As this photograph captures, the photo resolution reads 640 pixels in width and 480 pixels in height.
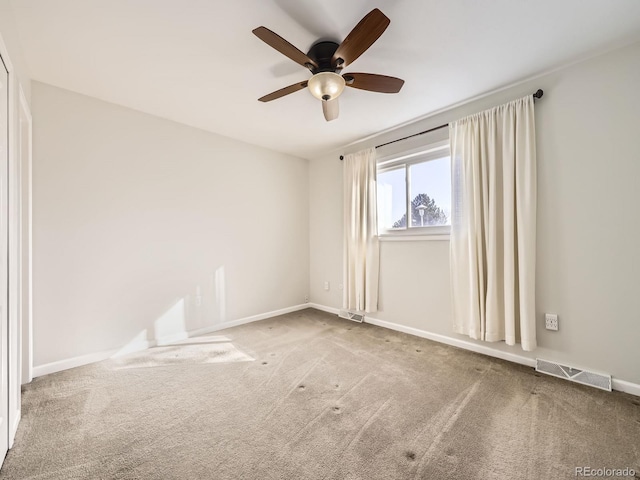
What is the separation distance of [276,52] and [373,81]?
0.74m

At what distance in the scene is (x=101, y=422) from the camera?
1.63m

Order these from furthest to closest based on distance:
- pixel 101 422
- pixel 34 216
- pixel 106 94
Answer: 1. pixel 106 94
2. pixel 34 216
3. pixel 101 422

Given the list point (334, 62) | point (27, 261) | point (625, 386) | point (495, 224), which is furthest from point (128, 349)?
point (625, 386)

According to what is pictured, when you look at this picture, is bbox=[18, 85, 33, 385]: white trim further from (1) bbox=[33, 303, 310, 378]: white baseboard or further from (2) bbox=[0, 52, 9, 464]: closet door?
(2) bbox=[0, 52, 9, 464]: closet door

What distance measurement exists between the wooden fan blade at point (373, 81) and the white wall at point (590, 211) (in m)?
1.20

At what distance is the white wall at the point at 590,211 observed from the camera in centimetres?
189

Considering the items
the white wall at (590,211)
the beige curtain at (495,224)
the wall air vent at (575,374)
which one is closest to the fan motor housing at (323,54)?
the beige curtain at (495,224)

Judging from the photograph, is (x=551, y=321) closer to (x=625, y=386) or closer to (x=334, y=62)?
(x=625, y=386)

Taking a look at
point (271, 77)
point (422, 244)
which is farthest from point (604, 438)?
point (271, 77)

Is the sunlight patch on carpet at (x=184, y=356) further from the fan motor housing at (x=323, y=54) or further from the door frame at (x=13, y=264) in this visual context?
the fan motor housing at (x=323, y=54)

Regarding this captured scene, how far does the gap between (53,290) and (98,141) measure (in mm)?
1409

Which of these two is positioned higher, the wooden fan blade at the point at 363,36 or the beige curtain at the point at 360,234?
the wooden fan blade at the point at 363,36

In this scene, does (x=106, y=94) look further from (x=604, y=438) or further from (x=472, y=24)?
(x=604, y=438)

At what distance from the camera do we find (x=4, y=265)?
1.38 m
